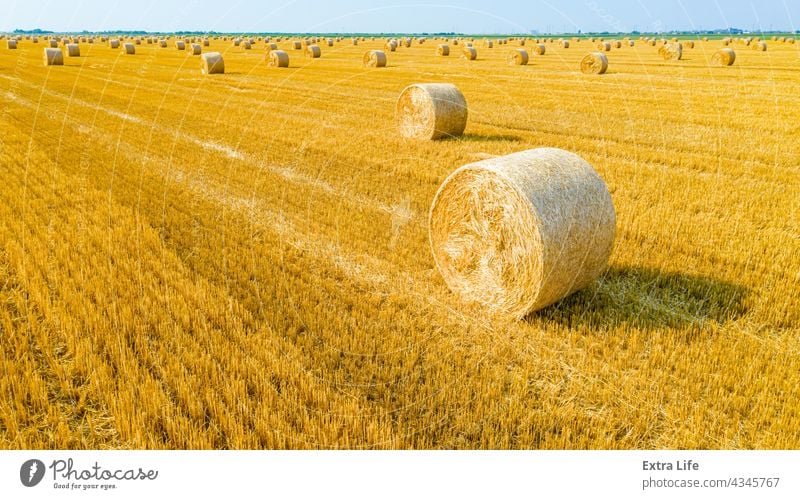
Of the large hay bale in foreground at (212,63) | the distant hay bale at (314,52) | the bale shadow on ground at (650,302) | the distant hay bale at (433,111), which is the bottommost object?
the bale shadow on ground at (650,302)

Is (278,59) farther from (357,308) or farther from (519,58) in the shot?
(357,308)

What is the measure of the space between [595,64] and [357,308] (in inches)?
1215

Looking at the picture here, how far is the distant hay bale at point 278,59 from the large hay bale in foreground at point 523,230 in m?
32.6

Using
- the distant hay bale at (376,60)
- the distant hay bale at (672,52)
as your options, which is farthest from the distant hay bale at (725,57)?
→ the distant hay bale at (376,60)

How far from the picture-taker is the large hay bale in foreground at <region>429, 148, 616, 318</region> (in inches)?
241

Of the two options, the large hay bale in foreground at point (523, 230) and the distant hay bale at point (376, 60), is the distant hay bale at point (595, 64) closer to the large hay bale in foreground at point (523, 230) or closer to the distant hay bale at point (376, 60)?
the distant hay bale at point (376, 60)

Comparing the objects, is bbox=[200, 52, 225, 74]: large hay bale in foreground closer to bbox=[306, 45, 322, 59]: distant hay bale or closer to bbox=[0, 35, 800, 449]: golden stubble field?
bbox=[306, 45, 322, 59]: distant hay bale

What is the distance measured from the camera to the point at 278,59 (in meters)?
36.5

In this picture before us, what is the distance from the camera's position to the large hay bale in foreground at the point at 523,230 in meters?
6.13

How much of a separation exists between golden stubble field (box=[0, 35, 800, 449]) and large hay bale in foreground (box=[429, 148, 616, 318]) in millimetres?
352

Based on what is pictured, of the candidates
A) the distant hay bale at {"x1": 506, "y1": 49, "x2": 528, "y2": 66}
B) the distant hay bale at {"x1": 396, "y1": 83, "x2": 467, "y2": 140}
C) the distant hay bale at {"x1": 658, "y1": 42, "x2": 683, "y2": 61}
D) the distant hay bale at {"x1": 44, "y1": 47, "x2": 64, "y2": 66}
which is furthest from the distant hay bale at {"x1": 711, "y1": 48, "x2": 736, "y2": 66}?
the distant hay bale at {"x1": 44, "y1": 47, "x2": 64, "y2": 66}

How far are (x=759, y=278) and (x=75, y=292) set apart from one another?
8.47m
